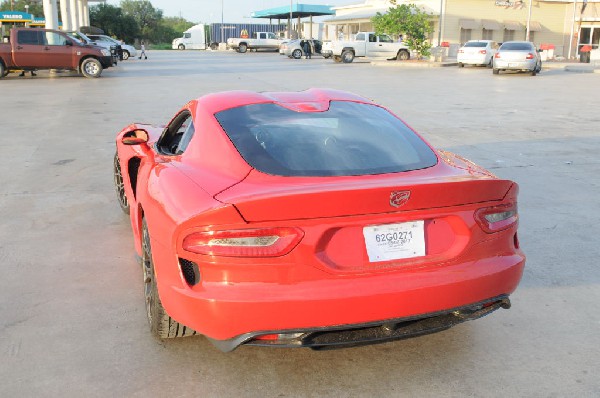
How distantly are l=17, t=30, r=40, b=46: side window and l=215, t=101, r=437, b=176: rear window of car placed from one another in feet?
72.2

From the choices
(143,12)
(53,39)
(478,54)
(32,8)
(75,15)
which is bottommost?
(478,54)

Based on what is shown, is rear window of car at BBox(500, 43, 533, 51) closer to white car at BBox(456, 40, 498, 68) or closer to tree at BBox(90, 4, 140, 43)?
white car at BBox(456, 40, 498, 68)

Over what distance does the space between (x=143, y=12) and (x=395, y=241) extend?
5479 inches

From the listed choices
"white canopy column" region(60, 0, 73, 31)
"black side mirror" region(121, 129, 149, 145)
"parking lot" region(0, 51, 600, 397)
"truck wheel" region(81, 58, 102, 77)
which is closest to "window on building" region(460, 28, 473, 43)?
"white canopy column" region(60, 0, 73, 31)

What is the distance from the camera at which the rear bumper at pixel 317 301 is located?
275cm

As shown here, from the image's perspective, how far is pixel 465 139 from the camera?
10.4m

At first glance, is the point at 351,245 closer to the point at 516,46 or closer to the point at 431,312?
the point at 431,312

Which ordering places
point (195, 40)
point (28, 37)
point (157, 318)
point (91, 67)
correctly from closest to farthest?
point (157, 318)
point (28, 37)
point (91, 67)
point (195, 40)

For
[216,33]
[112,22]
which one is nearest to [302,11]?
[216,33]

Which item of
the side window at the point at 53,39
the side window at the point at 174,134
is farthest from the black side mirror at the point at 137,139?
the side window at the point at 53,39

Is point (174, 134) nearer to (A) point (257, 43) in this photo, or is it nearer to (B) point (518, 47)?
(B) point (518, 47)

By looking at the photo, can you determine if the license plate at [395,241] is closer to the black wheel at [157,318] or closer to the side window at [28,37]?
the black wheel at [157,318]

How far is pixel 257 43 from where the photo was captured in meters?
64.4

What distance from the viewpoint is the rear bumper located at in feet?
9.04
